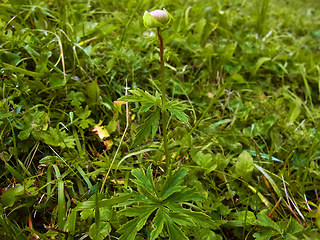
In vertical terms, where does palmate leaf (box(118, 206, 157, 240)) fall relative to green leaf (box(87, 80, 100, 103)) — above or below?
below

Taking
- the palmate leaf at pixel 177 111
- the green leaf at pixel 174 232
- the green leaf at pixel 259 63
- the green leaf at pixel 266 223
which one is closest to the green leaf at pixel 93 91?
the palmate leaf at pixel 177 111

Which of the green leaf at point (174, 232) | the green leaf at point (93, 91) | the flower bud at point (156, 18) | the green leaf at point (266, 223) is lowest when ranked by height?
the green leaf at point (266, 223)

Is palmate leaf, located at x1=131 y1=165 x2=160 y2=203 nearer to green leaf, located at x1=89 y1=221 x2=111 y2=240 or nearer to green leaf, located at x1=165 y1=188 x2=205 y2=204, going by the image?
green leaf, located at x1=165 y1=188 x2=205 y2=204

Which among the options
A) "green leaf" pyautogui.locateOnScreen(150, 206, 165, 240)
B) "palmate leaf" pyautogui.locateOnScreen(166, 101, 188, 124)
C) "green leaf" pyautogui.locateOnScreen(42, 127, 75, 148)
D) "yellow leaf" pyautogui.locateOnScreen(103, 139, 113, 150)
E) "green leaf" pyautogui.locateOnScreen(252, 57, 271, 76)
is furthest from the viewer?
"green leaf" pyautogui.locateOnScreen(252, 57, 271, 76)

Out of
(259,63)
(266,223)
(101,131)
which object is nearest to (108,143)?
(101,131)

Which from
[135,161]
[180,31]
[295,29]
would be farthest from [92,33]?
[295,29]

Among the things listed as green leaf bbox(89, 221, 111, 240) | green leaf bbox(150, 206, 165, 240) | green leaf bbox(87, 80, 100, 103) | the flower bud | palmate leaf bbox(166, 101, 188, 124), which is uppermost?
the flower bud

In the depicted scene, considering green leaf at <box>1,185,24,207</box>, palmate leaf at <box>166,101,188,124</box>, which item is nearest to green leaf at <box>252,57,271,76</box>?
palmate leaf at <box>166,101,188,124</box>

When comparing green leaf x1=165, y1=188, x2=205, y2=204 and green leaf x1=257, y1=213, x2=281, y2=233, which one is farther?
green leaf x1=257, y1=213, x2=281, y2=233

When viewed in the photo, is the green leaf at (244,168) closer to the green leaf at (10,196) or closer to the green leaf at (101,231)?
the green leaf at (101,231)

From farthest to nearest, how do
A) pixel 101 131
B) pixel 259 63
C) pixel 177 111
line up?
pixel 259 63
pixel 101 131
pixel 177 111

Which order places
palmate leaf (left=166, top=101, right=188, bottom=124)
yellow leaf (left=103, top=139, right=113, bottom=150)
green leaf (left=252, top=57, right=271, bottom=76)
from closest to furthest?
palmate leaf (left=166, top=101, right=188, bottom=124) < yellow leaf (left=103, top=139, right=113, bottom=150) < green leaf (left=252, top=57, right=271, bottom=76)

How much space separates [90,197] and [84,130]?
42cm

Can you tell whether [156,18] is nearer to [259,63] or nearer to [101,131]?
[101,131]
